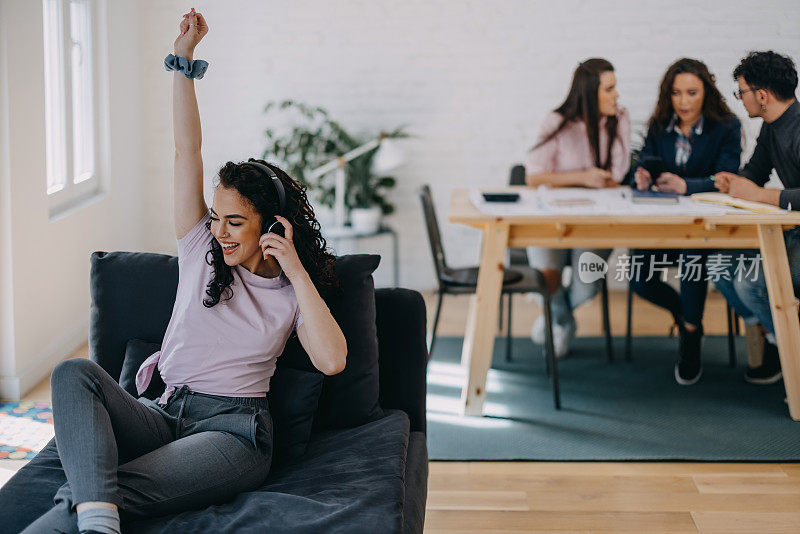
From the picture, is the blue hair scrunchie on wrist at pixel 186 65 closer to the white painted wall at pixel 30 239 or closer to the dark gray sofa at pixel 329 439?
the dark gray sofa at pixel 329 439

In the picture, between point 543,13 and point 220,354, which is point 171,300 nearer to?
point 220,354

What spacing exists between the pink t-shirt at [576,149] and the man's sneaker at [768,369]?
897 mm

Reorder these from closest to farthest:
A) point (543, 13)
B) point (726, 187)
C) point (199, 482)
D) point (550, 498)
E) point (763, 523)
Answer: point (199, 482) < point (763, 523) < point (550, 498) < point (726, 187) < point (543, 13)

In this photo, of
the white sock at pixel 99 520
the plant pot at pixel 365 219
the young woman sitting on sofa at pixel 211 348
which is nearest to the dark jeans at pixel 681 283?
the plant pot at pixel 365 219

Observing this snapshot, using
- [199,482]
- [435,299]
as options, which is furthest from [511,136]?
[199,482]

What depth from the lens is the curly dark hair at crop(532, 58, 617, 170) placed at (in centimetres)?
361

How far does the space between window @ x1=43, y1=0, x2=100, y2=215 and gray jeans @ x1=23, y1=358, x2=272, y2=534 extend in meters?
2.19

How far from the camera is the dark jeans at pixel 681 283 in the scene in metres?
3.48

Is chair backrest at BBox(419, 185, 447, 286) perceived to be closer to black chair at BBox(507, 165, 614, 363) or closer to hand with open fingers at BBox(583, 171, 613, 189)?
black chair at BBox(507, 165, 614, 363)

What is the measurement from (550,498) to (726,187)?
55.2 inches

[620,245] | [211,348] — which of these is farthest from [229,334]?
[620,245]

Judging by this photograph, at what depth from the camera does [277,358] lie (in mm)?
2072

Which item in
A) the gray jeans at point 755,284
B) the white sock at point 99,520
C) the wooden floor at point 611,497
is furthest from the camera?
the gray jeans at point 755,284

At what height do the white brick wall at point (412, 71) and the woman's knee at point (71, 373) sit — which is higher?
the white brick wall at point (412, 71)
